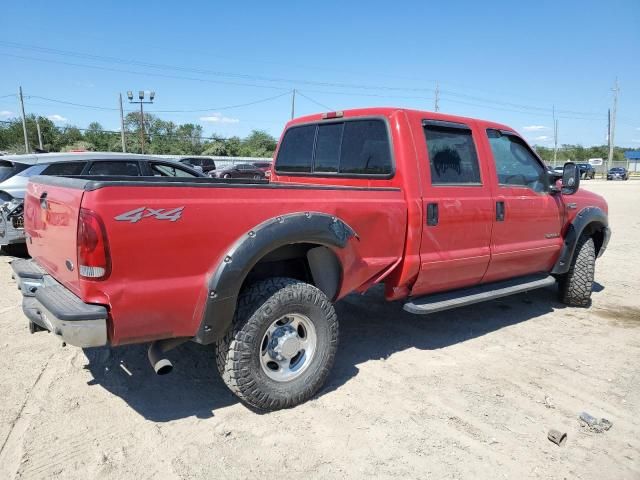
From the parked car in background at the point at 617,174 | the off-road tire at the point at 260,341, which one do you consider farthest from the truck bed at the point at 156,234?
the parked car in background at the point at 617,174

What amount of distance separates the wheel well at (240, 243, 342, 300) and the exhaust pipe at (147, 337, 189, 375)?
58 cm

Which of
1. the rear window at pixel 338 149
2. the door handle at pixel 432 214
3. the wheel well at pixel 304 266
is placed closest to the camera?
the wheel well at pixel 304 266

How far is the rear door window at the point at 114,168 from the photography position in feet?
25.9

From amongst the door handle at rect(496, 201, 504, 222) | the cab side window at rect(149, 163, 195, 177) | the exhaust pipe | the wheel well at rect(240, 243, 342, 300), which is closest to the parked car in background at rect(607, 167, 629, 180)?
the cab side window at rect(149, 163, 195, 177)

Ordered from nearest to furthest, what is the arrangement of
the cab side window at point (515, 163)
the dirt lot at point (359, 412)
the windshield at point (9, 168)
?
the dirt lot at point (359, 412)
the cab side window at point (515, 163)
the windshield at point (9, 168)

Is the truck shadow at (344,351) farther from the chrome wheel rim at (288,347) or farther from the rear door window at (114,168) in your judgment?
the rear door window at (114,168)

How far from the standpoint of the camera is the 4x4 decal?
96.0 inches

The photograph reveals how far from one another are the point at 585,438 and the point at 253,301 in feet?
7.15

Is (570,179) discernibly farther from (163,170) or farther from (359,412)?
(163,170)

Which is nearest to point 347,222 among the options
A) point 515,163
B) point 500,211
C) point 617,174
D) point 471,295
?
point 471,295

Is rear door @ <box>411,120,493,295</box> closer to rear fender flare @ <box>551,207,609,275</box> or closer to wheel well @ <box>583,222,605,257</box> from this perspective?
rear fender flare @ <box>551,207,609,275</box>

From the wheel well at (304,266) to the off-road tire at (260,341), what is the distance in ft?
0.59

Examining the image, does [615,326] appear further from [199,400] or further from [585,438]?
[199,400]

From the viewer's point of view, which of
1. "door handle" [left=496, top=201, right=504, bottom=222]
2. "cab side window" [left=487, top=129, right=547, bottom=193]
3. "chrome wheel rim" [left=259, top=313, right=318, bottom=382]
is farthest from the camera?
"cab side window" [left=487, top=129, right=547, bottom=193]
